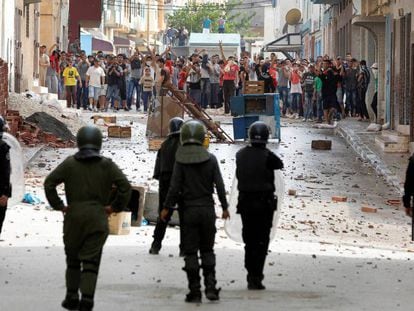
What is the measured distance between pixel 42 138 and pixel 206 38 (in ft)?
135

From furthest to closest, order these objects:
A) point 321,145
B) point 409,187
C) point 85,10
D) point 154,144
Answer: point 85,10 < point 321,145 < point 154,144 < point 409,187

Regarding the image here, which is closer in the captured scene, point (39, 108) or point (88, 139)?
point (88, 139)

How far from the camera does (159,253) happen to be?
14.1 metres

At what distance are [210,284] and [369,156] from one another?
16.6 metres

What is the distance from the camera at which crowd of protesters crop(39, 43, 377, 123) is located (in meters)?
40.7

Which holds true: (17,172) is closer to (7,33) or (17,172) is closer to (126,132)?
(126,132)

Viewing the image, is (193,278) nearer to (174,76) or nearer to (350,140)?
(350,140)

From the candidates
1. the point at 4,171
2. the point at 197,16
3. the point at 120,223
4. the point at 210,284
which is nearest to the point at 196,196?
the point at 210,284

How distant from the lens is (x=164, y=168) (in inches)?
547

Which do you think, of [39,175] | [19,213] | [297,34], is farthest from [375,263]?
[297,34]

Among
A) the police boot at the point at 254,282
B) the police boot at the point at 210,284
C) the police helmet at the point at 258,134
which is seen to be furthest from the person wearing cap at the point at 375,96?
the police boot at the point at 210,284

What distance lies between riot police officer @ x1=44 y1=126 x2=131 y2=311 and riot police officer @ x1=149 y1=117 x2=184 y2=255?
12.3ft

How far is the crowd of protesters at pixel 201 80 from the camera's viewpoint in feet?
134

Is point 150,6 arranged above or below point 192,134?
above
